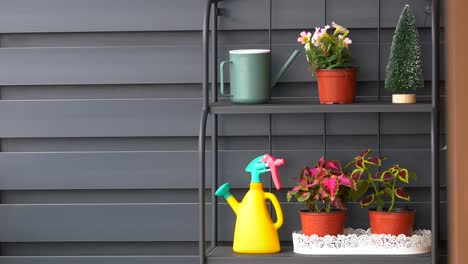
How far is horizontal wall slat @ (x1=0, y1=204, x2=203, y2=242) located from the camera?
2711 millimetres

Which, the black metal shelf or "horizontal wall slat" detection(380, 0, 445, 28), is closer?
the black metal shelf

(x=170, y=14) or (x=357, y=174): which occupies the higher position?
(x=170, y=14)

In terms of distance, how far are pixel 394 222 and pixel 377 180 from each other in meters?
0.15

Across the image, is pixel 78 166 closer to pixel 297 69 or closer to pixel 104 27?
pixel 104 27

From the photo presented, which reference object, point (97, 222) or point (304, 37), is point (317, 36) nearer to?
point (304, 37)

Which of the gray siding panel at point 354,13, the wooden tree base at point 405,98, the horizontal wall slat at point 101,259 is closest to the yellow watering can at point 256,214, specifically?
the horizontal wall slat at point 101,259

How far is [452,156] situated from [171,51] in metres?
1.42

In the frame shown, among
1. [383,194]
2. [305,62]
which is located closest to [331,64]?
[305,62]

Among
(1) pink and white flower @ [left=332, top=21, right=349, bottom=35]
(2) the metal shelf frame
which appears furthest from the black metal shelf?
(1) pink and white flower @ [left=332, top=21, right=349, bottom=35]

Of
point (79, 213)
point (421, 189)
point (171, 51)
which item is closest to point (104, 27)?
point (171, 51)

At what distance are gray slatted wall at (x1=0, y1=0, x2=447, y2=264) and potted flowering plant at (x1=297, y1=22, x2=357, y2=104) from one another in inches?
6.6

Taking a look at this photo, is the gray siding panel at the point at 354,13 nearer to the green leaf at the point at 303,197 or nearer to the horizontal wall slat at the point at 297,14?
the horizontal wall slat at the point at 297,14

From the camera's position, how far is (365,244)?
8.05ft

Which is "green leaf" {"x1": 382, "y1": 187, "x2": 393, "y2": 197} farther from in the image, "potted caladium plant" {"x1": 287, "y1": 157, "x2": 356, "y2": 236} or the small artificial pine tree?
the small artificial pine tree
